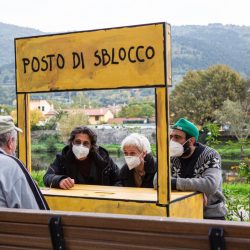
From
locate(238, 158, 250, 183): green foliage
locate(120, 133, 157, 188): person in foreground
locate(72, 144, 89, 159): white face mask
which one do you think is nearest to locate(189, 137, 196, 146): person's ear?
locate(120, 133, 157, 188): person in foreground

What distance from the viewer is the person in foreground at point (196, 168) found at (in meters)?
3.97

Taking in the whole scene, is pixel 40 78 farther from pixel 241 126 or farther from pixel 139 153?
pixel 241 126

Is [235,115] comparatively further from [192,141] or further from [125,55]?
[125,55]

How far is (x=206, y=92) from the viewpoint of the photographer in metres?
58.1

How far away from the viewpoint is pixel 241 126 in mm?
37750

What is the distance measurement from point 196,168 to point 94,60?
3.58ft

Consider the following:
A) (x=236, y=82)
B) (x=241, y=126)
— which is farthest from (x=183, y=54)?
(x=241, y=126)

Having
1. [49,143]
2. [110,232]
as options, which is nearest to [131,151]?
[110,232]

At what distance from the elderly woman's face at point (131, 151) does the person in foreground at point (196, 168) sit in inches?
10.3

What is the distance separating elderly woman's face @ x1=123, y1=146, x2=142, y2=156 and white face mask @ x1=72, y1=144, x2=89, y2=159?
0.37 m

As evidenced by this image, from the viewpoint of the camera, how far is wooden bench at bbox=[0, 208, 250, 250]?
Answer: 79.6 inches

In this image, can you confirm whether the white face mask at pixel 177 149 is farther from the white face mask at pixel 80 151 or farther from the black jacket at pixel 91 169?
the white face mask at pixel 80 151

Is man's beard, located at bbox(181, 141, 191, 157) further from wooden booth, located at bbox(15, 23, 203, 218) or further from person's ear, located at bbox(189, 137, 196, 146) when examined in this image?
wooden booth, located at bbox(15, 23, 203, 218)

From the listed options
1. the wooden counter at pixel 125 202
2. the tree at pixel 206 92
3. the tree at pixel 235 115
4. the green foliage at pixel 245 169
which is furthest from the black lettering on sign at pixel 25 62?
the tree at pixel 206 92
